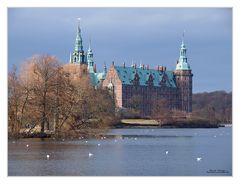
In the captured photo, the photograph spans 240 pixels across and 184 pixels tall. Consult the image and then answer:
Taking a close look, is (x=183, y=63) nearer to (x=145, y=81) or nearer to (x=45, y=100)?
(x=145, y=81)

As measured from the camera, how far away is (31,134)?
2617 centimetres

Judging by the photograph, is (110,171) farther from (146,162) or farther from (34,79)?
(34,79)

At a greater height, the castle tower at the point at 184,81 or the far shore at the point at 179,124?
the castle tower at the point at 184,81

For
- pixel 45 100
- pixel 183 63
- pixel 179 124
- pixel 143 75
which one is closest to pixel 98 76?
pixel 143 75

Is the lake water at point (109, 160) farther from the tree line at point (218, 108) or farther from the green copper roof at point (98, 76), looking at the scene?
the green copper roof at point (98, 76)

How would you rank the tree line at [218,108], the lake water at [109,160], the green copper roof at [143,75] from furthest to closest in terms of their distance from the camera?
the green copper roof at [143,75] < the tree line at [218,108] < the lake water at [109,160]

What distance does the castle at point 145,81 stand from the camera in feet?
259

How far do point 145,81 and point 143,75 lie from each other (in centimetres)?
85

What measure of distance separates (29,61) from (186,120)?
1434 inches

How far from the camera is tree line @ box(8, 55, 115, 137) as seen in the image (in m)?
25.6

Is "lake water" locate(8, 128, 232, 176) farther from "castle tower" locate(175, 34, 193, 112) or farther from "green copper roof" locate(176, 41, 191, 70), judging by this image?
"castle tower" locate(175, 34, 193, 112)
